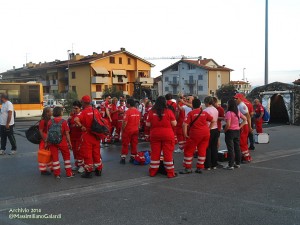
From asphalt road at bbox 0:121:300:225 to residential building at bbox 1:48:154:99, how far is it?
170ft

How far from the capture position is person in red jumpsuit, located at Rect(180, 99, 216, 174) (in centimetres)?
759

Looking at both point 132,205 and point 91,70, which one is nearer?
point 132,205

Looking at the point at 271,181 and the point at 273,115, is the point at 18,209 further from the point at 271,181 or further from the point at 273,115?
the point at 273,115

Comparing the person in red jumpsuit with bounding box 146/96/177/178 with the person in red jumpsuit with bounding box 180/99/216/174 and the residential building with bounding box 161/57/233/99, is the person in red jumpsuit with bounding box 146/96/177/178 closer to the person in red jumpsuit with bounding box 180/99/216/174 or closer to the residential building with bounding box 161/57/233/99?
the person in red jumpsuit with bounding box 180/99/216/174

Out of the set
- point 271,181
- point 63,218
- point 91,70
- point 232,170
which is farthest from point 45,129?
point 91,70

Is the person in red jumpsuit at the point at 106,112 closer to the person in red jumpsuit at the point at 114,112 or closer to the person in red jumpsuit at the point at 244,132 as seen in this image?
the person in red jumpsuit at the point at 114,112

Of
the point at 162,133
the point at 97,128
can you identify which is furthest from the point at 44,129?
the point at 162,133

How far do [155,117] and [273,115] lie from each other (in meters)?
16.9

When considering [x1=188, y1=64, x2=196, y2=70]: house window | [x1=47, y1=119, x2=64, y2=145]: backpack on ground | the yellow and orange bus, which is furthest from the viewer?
[x1=188, y1=64, x2=196, y2=70]: house window

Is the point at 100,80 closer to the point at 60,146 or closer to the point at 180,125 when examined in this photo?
the point at 180,125

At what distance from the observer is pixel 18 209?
5.36 metres

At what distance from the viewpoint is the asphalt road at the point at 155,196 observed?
16.1 ft

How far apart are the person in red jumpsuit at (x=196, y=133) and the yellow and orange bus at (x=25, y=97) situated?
20.8 metres

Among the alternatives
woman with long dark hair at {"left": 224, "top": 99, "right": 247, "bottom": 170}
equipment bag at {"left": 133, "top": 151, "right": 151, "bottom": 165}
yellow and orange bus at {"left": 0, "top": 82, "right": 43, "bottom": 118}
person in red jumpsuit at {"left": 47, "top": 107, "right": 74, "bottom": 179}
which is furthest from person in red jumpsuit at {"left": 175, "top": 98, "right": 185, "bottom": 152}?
yellow and orange bus at {"left": 0, "top": 82, "right": 43, "bottom": 118}
